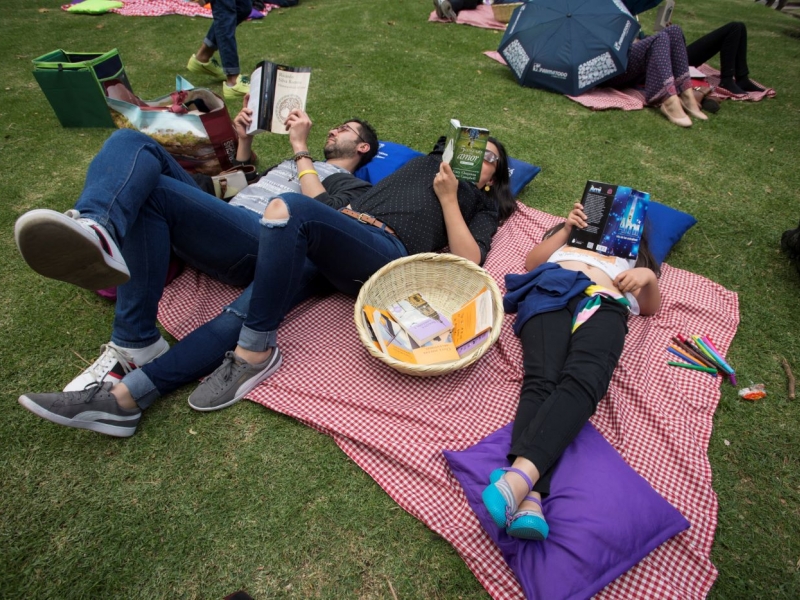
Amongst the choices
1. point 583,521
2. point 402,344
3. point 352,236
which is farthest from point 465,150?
point 583,521

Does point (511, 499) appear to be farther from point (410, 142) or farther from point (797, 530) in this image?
point (410, 142)

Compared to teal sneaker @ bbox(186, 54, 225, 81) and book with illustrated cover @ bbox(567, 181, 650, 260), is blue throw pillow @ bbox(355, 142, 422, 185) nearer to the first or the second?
book with illustrated cover @ bbox(567, 181, 650, 260)

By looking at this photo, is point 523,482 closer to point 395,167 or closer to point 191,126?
point 395,167

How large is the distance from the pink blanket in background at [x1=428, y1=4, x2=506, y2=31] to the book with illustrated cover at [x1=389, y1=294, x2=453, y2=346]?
6943mm

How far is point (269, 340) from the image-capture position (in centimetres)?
235

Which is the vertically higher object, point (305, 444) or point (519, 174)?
point (519, 174)

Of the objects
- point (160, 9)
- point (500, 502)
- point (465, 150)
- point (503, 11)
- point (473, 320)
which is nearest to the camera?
point (500, 502)

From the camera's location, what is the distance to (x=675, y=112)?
5242 mm

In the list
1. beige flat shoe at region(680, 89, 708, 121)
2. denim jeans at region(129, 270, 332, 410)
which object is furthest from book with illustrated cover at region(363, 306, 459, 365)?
beige flat shoe at region(680, 89, 708, 121)

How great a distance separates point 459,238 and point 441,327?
60 cm

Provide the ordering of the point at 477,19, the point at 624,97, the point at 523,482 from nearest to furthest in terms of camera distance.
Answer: the point at 523,482, the point at 624,97, the point at 477,19

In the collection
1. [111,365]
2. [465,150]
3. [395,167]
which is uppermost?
[465,150]

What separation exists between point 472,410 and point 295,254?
1.15 m

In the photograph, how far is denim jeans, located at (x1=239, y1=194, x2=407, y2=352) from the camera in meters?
2.17
